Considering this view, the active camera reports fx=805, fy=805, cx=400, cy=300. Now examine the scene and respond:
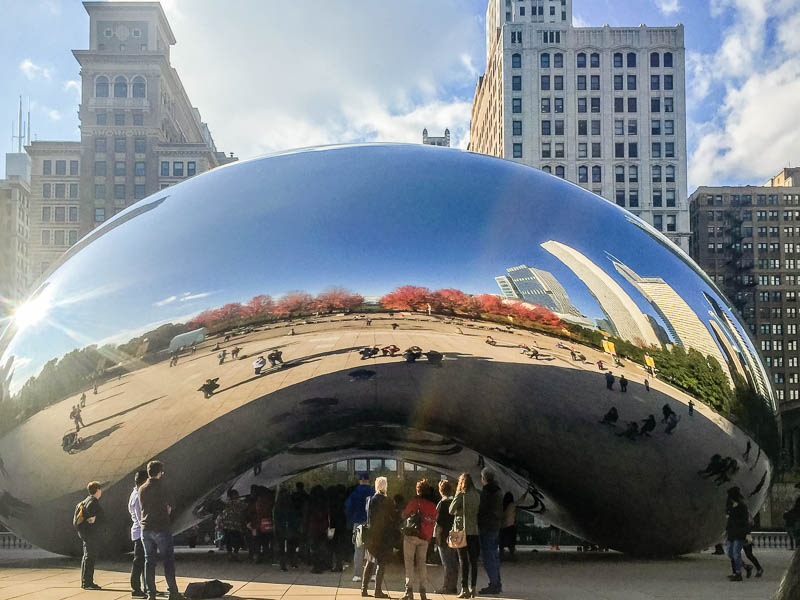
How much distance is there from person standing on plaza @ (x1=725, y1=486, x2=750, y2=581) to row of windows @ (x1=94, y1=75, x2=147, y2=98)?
97.5 meters

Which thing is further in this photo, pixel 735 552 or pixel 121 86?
pixel 121 86

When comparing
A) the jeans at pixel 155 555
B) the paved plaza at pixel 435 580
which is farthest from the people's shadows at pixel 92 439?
the paved plaza at pixel 435 580

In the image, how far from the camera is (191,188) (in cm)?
762

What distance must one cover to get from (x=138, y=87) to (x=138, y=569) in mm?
97951

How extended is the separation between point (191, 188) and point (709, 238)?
12192 cm

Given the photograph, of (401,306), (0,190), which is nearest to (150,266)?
(401,306)

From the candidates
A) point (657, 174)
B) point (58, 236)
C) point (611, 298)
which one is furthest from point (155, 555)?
point (58, 236)

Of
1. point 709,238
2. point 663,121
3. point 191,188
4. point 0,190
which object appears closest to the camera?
point 191,188

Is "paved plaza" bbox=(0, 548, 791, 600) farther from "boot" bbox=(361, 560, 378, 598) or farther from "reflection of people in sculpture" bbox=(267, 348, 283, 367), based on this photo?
"reflection of people in sculpture" bbox=(267, 348, 283, 367)

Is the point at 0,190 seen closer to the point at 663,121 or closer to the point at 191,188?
the point at 663,121

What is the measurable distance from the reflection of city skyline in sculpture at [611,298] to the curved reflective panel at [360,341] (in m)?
0.02

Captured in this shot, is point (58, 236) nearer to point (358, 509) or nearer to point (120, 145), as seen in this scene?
point (120, 145)

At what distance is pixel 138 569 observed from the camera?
683 centimetres

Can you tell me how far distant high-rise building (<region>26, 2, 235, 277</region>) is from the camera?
307 ft
